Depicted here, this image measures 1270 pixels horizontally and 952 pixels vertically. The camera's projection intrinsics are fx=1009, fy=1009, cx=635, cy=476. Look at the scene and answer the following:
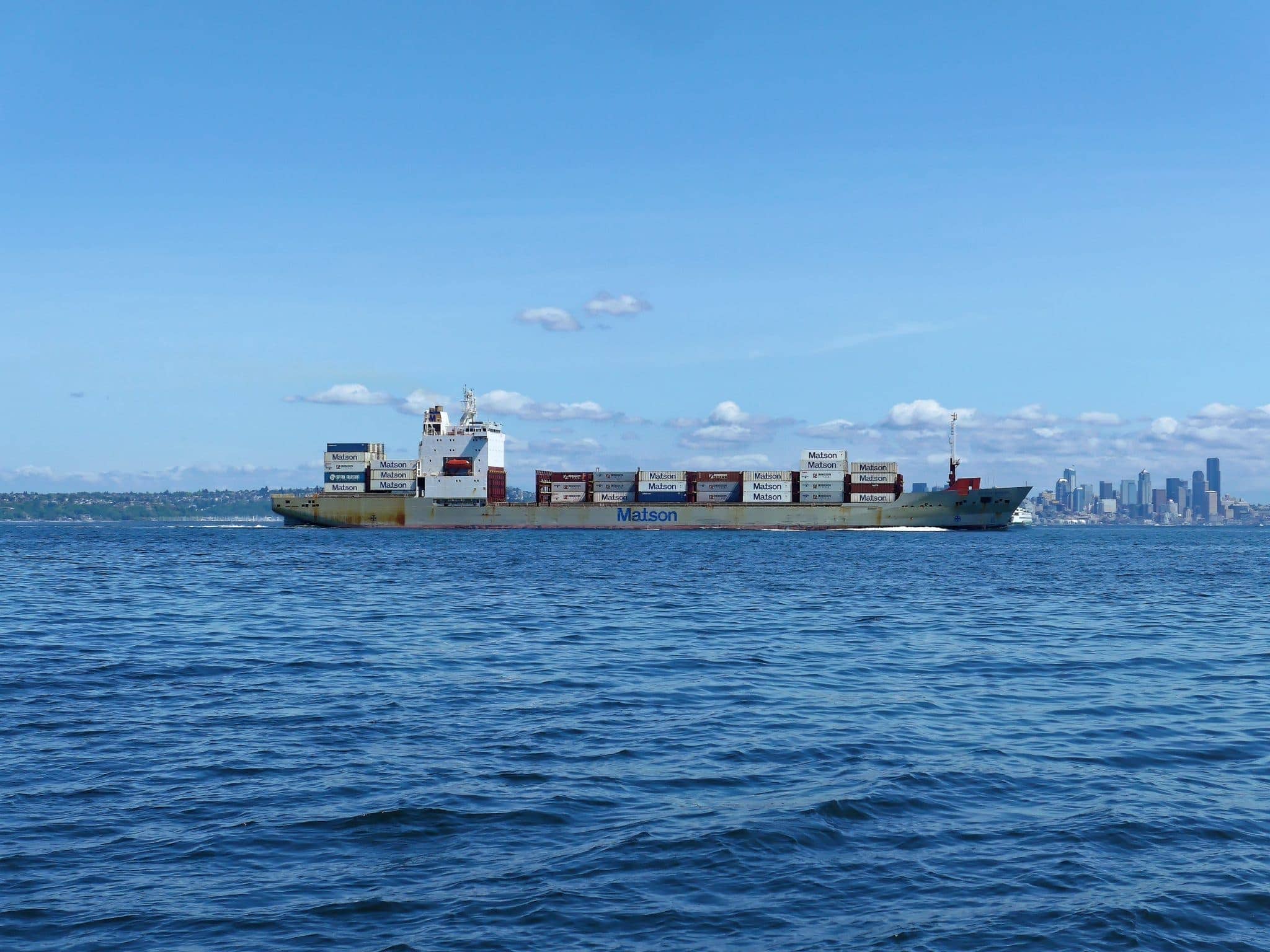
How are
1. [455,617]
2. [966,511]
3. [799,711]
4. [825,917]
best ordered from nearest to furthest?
[825,917]
[799,711]
[455,617]
[966,511]

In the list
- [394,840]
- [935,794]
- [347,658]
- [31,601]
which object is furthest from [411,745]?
[31,601]

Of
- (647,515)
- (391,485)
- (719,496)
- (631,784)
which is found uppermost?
(391,485)

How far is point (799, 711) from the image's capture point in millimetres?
19578

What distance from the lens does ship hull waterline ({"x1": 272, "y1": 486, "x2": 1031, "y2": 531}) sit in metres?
126

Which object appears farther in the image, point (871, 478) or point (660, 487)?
point (660, 487)

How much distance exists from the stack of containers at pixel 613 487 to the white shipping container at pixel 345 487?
30.7 metres

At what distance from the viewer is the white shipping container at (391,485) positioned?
134m

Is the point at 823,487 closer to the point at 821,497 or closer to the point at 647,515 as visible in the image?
the point at 821,497

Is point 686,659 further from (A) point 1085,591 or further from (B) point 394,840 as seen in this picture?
Answer: (A) point 1085,591

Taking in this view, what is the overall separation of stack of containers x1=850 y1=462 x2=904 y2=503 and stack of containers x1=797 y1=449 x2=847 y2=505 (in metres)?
1.34

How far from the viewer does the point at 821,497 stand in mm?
130125

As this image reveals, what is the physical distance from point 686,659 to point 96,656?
15365mm

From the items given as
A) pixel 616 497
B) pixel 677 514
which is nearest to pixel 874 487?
pixel 677 514

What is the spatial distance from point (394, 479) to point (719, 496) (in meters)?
43.2
